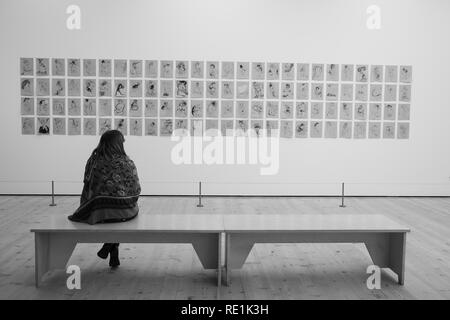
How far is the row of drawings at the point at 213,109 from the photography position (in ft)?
37.8

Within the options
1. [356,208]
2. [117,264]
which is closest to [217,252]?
[117,264]

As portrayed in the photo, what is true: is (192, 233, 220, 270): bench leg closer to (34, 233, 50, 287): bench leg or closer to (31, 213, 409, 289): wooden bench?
(31, 213, 409, 289): wooden bench

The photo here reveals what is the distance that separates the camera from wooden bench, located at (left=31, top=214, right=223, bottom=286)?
17.6ft

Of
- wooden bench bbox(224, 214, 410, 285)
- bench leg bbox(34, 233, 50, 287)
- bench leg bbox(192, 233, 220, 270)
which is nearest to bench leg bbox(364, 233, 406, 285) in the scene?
wooden bench bbox(224, 214, 410, 285)

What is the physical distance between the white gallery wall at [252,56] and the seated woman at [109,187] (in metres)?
5.90

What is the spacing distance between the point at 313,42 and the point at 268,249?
6.14 m

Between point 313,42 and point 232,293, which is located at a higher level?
point 313,42

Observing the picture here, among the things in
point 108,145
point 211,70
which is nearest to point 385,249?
point 108,145

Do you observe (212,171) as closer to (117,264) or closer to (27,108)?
(27,108)

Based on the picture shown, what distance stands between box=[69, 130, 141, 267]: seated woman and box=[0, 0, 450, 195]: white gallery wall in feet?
19.4

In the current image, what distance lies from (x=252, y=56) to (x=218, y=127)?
5.99 feet

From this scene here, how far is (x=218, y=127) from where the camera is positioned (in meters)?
11.7

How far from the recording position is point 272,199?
38.1 feet

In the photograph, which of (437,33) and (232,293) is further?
(437,33)
